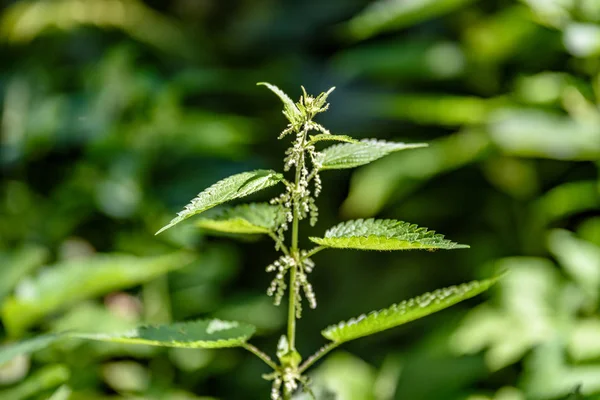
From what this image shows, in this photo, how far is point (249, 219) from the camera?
577 mm

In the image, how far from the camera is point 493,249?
1.30 m

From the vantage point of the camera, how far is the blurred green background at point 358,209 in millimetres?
950

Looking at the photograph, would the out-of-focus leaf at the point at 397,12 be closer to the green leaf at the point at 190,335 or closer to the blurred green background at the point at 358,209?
the blurred green background at the point at 358,209

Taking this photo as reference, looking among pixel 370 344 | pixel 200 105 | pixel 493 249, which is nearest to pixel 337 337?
pixel 493 249

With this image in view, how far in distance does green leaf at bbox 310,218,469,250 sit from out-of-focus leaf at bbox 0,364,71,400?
48cm

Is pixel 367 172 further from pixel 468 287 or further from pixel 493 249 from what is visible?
pixel 468 287

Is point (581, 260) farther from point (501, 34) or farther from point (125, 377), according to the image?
point (125, 377)

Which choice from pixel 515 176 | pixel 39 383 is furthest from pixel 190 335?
pixel 515 176

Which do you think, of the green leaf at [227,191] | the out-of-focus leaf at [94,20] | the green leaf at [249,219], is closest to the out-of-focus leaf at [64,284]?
the green leaf at [249,219]

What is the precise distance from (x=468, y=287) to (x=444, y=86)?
1115 mm

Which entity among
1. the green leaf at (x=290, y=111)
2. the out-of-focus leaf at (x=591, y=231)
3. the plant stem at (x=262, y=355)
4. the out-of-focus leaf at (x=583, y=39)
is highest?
the out-of-focus leaf at (x=583, y=39)

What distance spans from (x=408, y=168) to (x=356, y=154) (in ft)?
2.57

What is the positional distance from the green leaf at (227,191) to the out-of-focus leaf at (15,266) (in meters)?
0.65

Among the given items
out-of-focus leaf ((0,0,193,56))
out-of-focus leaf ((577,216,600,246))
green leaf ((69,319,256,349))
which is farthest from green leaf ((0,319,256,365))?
out-of-focus leaf ((0,0,193,56))
